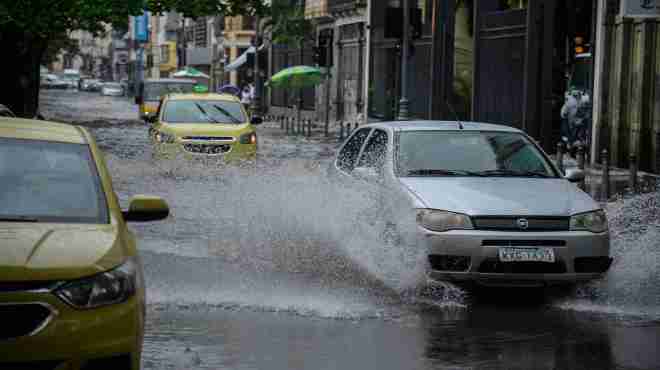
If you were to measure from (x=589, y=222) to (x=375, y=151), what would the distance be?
256 cm

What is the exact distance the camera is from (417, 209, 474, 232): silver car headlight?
10023 mm

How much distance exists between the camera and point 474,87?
35969 millimetres

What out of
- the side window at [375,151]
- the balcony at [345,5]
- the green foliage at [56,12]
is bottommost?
the side window at [375,151]

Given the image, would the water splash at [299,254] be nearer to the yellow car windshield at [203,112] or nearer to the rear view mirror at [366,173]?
the rear view mirror at [366,173]

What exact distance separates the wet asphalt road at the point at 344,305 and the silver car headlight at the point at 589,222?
0.56 meters

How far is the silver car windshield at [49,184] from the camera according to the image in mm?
6547

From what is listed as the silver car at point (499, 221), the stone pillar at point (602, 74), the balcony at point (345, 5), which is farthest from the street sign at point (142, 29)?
the silver car at point (499, 221)

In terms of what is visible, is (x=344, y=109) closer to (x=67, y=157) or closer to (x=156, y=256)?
(x=156, y=256)

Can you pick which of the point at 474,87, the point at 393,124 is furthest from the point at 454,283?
the point at 474,87

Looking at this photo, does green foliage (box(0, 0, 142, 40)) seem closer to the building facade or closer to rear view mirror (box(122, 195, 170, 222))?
the building facade

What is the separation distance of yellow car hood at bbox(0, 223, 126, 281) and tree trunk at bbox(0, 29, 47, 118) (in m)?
36.4

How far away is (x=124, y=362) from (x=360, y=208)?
5.84 m

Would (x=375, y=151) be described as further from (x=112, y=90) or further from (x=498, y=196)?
(x=112, y=90)

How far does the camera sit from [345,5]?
178ft
